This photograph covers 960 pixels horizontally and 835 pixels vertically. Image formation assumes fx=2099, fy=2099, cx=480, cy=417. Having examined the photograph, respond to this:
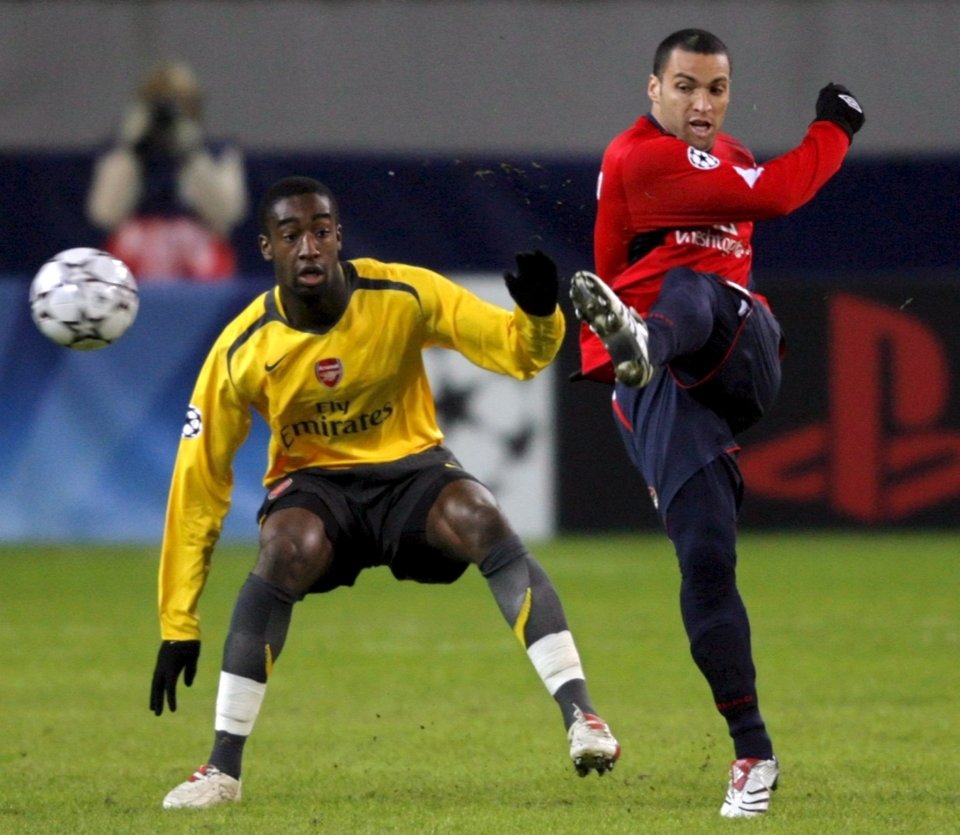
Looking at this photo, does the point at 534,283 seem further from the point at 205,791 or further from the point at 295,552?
the point at 205,791

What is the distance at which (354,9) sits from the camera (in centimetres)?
1622

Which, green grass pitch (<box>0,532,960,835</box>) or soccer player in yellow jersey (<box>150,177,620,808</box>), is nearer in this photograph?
green grass pitch (<box>0,532,960,835</box>)

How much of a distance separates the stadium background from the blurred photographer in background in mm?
261

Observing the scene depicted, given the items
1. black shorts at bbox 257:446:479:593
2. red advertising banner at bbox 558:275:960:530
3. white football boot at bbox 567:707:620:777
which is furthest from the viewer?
red advertising banner at bbox 558:275:960:530

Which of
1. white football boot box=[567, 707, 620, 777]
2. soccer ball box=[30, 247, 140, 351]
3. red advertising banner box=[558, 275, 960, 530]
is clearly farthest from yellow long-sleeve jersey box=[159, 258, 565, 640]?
red advertising banner box=[558, 275, 960, 530]

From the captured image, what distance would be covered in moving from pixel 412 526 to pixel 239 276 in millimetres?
8997

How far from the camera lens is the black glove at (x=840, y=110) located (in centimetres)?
575

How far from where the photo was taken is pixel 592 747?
212 inches

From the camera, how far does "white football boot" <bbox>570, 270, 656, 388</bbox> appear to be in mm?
5082

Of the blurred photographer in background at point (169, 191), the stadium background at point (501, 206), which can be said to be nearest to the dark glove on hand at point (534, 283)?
the stadium background at point (501, 206)

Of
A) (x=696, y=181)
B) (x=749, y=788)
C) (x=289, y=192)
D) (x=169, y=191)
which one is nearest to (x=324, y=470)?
(x=289, y=192)

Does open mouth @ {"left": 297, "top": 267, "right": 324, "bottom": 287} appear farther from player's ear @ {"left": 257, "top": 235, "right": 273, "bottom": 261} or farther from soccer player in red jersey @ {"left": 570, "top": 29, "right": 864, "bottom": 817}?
soccer player in red jersey @ {"left": 570, "top": 29, "right": 864, "bottom": 817}

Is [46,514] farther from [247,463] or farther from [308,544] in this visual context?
[308,544]

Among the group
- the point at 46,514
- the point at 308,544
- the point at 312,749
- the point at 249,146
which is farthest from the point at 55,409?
the point at 308,544
